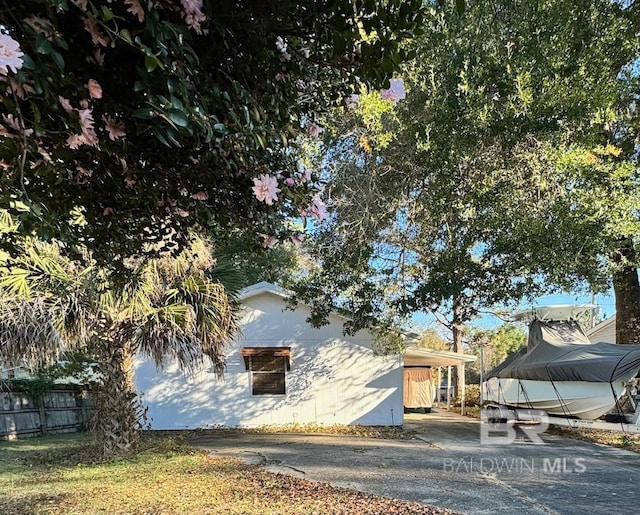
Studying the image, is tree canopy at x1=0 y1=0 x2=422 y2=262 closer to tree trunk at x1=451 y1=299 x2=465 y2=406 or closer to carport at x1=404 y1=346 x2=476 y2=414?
tree trunk at x1=451 y1=299 x2=465 y2=406

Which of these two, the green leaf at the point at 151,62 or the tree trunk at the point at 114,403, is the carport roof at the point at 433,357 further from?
the green leaf at the point at 151,62

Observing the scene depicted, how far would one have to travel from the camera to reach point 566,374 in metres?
11.3

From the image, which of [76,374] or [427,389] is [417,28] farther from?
[427,389]

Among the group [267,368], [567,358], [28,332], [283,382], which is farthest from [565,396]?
[28,332]

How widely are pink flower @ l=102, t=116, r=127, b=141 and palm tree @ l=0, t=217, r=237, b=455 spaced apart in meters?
5.34

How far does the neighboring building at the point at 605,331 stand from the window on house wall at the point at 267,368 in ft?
49.9

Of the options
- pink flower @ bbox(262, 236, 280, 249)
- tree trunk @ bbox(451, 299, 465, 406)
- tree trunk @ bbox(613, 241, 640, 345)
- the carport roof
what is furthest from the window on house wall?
pink flower @ bbox(262, 236, 280, 249)

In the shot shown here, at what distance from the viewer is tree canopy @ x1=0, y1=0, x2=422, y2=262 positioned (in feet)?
5.41

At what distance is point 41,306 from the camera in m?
7.89

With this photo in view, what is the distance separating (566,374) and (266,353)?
7.31 m

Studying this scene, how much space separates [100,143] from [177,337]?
7.06m
